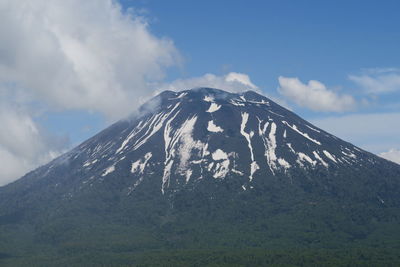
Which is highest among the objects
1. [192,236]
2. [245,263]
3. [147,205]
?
[147,205]

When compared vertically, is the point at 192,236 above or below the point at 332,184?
Result: below

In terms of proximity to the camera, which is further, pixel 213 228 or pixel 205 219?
pixel 205 219

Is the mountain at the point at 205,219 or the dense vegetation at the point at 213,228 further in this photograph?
the mountain at the point at 205,219

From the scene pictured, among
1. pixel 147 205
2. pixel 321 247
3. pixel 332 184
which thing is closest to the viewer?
pixel 321 247

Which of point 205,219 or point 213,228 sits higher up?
point 205,219

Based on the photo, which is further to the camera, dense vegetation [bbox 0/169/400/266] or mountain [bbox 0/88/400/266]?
mountain [bbox 0/88/400/266]

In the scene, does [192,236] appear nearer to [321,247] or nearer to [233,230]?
[233,230]

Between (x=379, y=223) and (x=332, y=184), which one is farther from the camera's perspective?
(x=332, y=184)

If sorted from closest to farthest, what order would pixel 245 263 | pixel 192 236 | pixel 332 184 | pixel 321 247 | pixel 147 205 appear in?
pixel 245 263 → pixel 321 247 → pixel 192 236 → pixel 147 205 → pixel 332 184

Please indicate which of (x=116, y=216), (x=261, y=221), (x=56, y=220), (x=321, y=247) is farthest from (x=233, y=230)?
(x=56, y=220)
